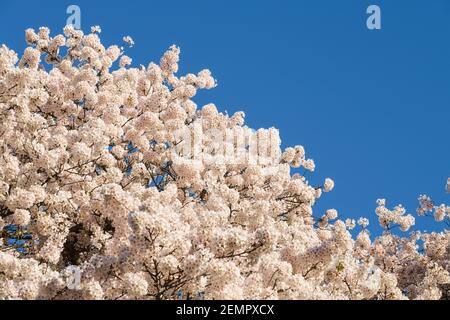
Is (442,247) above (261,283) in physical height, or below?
above

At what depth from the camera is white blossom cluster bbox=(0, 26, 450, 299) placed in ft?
33.2

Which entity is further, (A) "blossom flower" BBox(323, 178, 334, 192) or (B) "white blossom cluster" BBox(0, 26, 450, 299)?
(A) "blossom flower" BBox(323, 178, 334, 192)

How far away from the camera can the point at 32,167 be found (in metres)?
14.7

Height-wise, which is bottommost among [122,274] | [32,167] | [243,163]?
[122,274]

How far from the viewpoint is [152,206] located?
33.3 ft

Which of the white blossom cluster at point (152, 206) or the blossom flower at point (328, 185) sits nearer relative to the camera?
the white blossom cluster at point (152, 206)

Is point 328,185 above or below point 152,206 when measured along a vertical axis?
above

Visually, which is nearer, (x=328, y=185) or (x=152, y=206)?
(x=152, y=206)

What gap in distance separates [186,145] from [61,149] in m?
5.01

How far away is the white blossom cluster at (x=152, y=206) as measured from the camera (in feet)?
33.2

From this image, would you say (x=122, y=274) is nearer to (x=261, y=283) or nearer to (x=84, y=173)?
(x=261, y=283)
